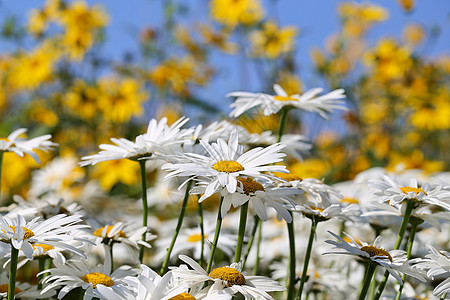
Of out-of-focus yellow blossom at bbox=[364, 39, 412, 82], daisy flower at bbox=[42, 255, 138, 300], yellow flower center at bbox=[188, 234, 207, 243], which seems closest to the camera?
daisy flower at bbox=[42, 255, 138, 300]

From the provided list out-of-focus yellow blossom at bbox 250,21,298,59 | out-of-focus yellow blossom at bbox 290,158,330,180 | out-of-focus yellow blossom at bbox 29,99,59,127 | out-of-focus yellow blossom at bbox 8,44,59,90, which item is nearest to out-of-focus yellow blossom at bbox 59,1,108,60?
out-of-focus yellow blossom at bbox 8,44,59,90

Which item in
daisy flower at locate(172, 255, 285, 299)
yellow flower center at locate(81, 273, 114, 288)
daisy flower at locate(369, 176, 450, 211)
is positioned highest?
daisy flower at locate(369, 176, 450, 211)

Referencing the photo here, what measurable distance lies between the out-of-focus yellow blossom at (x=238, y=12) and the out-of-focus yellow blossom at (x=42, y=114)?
1.15 m

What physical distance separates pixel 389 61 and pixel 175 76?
1.27 m

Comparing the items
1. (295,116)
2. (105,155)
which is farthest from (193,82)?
(105,155)

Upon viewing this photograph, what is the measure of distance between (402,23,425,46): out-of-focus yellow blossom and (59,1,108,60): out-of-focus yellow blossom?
8.16ft

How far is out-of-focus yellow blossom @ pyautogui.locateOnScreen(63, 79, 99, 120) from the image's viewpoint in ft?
9.96

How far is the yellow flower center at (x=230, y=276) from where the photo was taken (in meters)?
0.68

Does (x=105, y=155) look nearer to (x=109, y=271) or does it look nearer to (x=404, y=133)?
(x=109, y=271)

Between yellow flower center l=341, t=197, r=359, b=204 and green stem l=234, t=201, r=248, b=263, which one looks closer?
green stem l=234, t=201, r=248, b=263

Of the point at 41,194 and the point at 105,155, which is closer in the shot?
the point at 105,155

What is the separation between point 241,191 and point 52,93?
10.7ft

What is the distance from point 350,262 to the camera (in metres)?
1.40

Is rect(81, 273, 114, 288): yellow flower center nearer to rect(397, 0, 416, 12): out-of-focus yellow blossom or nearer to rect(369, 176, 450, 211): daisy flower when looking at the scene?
rect(369, 176, 450, 211): daisy flower
